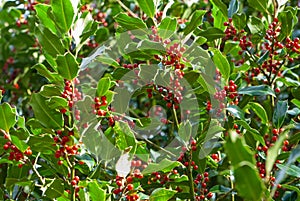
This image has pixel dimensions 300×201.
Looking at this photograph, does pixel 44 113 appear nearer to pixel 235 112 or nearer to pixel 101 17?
pixel 235 112

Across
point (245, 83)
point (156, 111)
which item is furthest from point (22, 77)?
point (245, 83)

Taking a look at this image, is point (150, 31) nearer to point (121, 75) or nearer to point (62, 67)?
point (121, 75)

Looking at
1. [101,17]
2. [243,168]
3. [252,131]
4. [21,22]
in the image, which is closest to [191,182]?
[252,131]

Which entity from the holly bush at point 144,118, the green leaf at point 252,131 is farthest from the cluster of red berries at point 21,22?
the green leaf at point 252,131

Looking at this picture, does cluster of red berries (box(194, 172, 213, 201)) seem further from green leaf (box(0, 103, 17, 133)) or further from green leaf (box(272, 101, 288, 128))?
green leaf (box(0, 103, 17, 133))

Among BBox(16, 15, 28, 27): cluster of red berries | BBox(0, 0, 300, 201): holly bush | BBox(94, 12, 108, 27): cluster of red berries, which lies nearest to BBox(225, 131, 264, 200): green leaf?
BBox(0, 0, 300, 201): holly bush

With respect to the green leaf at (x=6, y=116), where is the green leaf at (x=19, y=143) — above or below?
below

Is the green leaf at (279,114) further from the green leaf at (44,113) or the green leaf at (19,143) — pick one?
the green leaf at (19,143)
